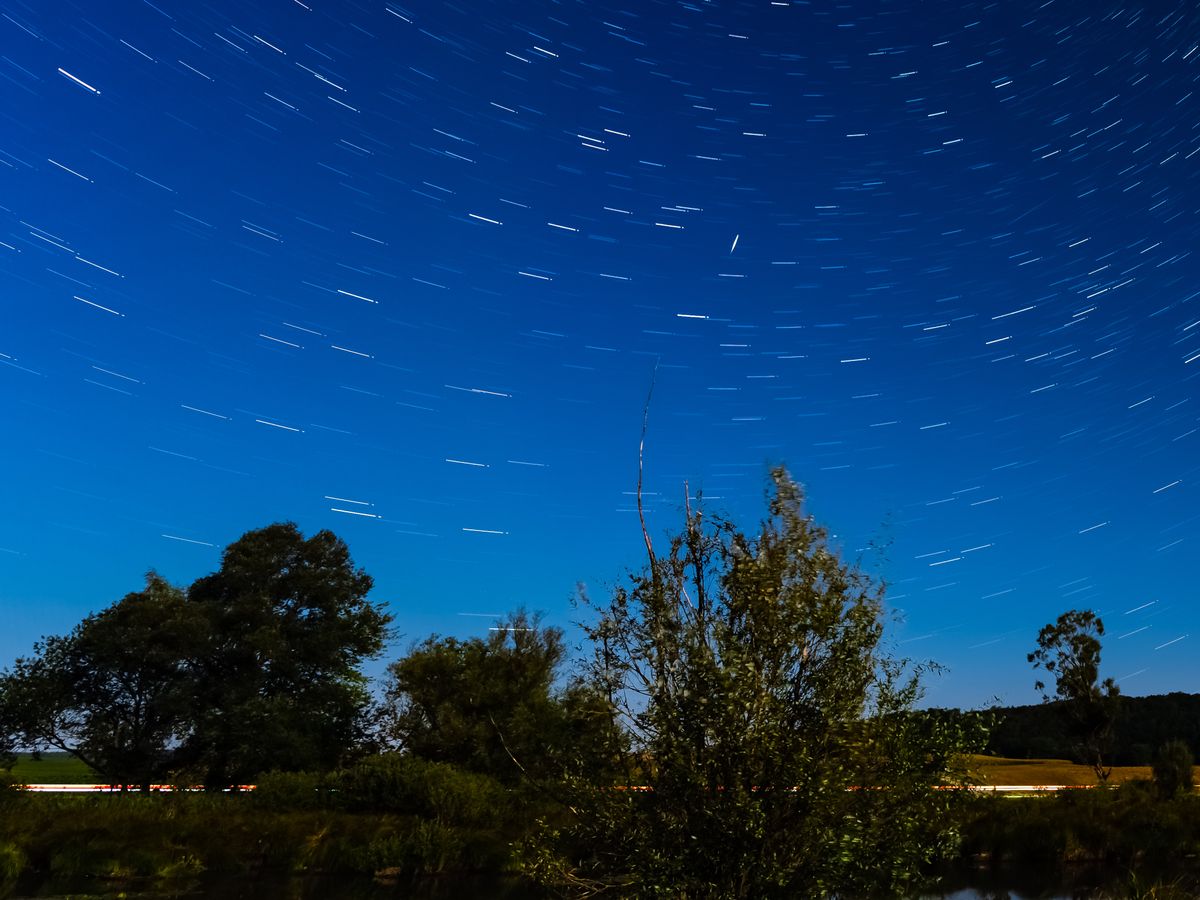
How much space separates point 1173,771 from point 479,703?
131 feet

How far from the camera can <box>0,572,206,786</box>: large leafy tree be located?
4988 centimetres

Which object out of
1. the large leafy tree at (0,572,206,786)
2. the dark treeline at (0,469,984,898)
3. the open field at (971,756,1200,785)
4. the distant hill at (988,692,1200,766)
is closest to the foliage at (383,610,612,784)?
the dark treeline at (0,469,984,898)

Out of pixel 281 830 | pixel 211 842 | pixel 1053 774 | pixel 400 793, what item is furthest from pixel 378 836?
pixel 1053 774

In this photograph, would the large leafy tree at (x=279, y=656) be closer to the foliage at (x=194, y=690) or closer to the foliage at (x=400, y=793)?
the foliage at (x=194, y=690)

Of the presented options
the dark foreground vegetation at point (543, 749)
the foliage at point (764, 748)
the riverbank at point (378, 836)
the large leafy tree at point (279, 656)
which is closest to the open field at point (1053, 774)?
the dark foreground vegetation at point (543, 749)

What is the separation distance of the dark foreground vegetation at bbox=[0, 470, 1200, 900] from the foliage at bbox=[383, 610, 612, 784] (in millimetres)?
167

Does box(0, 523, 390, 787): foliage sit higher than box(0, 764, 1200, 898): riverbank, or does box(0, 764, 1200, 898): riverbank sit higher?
box(0, 523, 390, 787): foliage

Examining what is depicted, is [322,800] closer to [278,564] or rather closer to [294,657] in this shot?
[294,657]

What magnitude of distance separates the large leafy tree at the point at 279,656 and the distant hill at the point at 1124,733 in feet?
274

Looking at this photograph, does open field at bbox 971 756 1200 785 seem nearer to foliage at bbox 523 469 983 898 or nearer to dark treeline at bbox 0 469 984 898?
dark treeline at bbox 0 469 984 898

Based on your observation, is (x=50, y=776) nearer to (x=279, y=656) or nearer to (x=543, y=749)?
(x=279, y=656)

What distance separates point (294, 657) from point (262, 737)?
6.56 meters

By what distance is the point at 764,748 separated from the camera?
12.6 meters

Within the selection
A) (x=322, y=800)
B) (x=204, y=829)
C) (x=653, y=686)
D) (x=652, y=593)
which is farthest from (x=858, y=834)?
(x=322, y=800)
